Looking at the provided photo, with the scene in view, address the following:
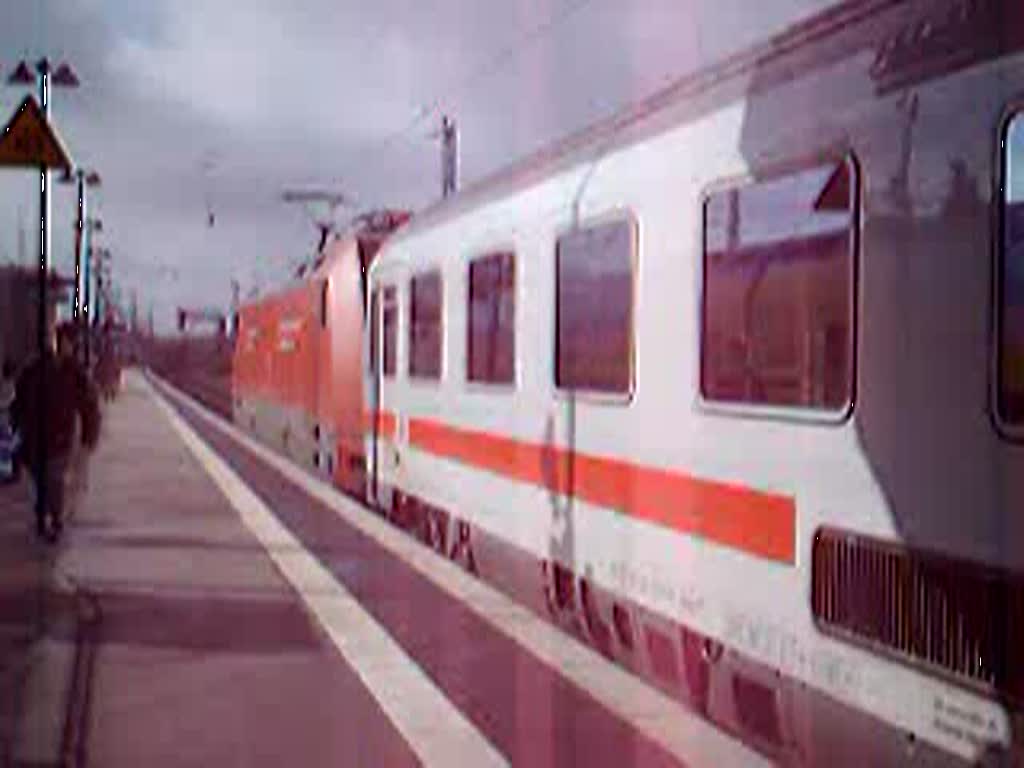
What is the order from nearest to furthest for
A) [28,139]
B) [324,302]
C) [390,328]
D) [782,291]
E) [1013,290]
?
[1013,290] < [782,291] < [28,139] < [390,328] < [324,302]

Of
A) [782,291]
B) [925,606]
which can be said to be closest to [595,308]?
[782,291]

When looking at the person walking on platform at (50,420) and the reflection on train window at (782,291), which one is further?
the person walking on platform at (50,420)

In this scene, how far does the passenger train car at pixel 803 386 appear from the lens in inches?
200

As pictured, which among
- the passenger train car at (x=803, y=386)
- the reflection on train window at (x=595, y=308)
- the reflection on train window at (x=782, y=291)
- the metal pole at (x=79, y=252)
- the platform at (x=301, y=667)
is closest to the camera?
the passenger train car at (x=803, y=386)

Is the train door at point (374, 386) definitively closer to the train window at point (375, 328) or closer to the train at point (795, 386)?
the train window at point (375, 328)

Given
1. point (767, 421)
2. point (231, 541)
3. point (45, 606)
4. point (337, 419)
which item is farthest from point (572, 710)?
point (337, 419)

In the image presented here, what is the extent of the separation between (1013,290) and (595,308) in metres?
4.00

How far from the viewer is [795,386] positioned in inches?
250

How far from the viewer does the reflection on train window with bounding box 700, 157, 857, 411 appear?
6.02 metres

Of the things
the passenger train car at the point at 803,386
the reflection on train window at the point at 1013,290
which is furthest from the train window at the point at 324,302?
the reflection on train window at the point at 1013,290

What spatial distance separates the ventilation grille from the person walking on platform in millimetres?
9920

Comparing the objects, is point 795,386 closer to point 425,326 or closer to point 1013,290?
point 1013,290

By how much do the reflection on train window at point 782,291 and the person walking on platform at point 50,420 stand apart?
8.70 metres

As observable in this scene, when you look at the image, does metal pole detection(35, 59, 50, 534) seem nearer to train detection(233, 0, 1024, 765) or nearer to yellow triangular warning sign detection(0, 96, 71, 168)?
yellow triangular warning sign detection(0, 96, 71, 168)
